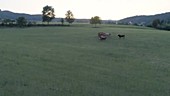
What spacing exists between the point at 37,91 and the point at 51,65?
25.3ft

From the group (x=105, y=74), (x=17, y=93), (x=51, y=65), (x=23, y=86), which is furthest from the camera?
(x=51, y=65)

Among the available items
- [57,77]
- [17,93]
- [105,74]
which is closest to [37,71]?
[57,77]

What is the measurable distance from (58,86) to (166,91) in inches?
201

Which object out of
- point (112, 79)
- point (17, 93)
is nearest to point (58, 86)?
point (17, 93)

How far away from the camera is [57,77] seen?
17.4 meters

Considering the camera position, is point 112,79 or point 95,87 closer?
point 95,87

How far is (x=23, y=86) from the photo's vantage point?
49.0ft

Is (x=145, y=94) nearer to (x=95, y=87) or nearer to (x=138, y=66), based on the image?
(x=95, y=87)

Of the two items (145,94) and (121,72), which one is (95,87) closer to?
(145,94)

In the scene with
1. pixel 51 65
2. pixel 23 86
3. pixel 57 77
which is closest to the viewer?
pixel 23 86

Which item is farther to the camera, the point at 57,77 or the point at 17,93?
the point at 57,77

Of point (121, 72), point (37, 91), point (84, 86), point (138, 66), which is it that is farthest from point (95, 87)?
point (138, 66)

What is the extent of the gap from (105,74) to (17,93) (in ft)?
22.1

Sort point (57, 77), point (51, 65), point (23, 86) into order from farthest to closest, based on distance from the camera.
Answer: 1. point (51, 65)
2. point (57, 77)
3. point (23, 86)
